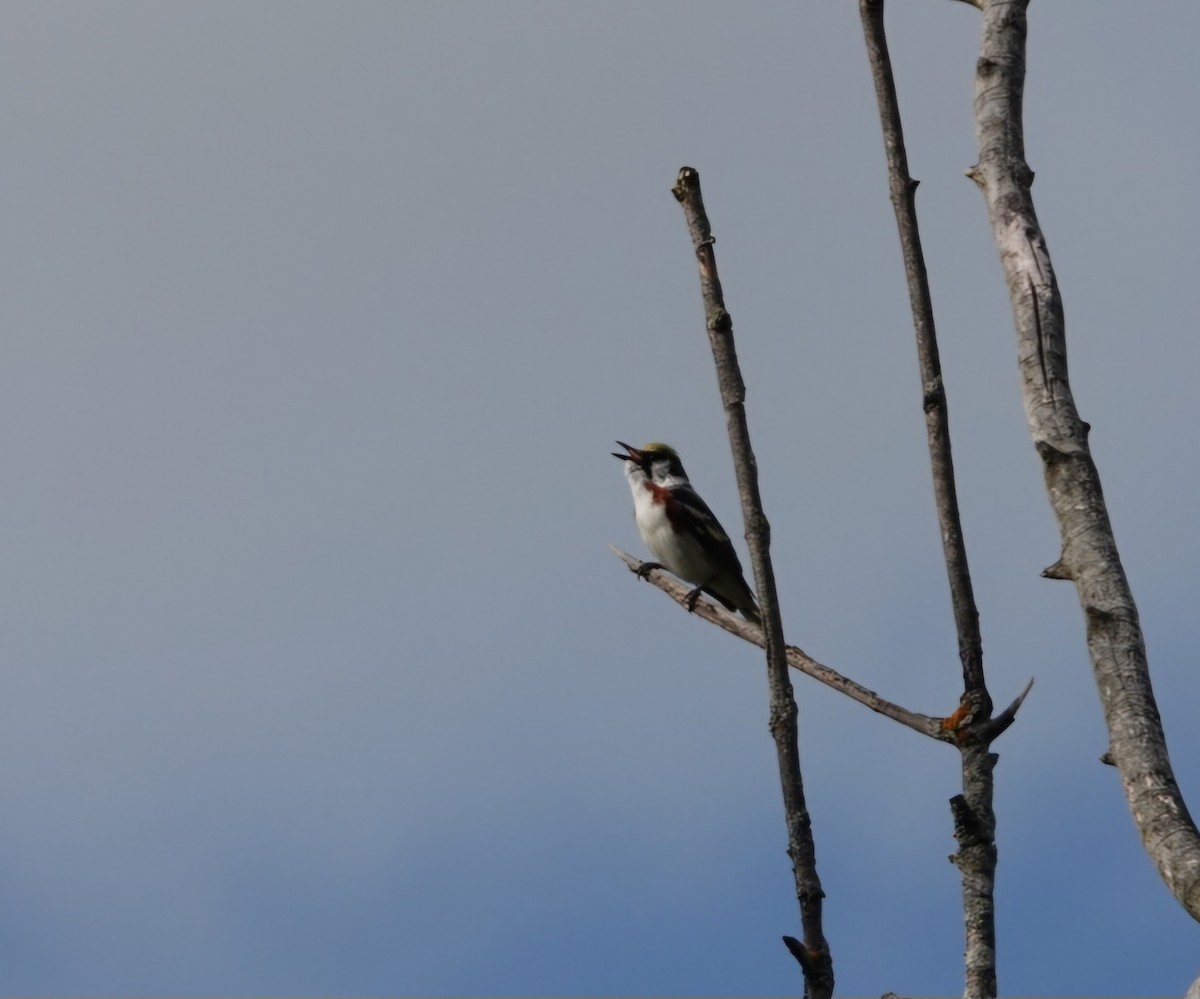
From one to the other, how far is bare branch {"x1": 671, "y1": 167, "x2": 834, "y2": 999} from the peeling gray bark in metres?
0.85

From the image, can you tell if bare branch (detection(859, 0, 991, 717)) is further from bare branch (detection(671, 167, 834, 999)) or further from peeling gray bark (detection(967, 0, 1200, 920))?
bare branch (detection(671, 167, 834, 999))

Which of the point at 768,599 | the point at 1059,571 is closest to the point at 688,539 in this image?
the point at 1059,571

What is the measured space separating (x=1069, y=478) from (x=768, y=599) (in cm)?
98

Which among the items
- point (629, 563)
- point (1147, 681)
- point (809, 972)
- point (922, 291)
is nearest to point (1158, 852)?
point (1147, 681)

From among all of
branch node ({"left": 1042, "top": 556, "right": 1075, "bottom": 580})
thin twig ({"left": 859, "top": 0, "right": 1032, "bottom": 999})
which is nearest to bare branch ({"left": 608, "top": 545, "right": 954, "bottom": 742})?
thin twig ({"left": 859, "top": 0, "right": 1032, "bottom": 999})

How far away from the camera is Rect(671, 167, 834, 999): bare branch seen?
3539mm

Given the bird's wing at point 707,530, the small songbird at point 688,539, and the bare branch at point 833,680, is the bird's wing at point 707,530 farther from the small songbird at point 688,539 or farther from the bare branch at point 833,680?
the bare branch at point 833,680

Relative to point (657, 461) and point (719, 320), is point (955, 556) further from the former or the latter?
point (657, 461)

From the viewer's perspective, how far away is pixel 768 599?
378 cm

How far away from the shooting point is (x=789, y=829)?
11.6 ft

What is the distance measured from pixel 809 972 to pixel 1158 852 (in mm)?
914

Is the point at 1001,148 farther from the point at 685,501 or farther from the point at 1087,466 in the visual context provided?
the point at 685,501

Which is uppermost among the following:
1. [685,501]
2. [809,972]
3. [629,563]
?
[685,501]

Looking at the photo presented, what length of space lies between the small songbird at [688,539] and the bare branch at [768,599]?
36.9ft
